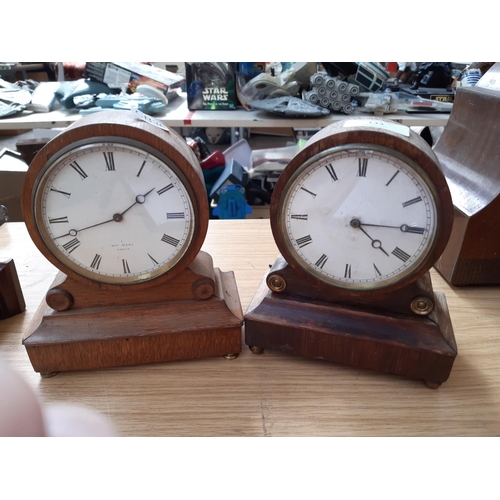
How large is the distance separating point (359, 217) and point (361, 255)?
0.08 meters

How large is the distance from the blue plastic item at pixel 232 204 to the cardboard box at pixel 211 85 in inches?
24.2

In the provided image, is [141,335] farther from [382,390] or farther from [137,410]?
[382,390]

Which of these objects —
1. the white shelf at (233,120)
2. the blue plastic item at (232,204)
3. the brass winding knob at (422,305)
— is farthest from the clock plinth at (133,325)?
the white shelf at (233,120)

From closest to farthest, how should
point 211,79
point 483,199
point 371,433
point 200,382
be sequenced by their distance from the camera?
point 371,433 < point 200,382 < point 483,199 < point 211,79

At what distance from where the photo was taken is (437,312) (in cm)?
91

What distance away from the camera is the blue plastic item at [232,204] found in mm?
1793

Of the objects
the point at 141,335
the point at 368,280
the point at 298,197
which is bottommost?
the point at 141,335

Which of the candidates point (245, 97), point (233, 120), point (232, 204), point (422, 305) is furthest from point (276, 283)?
point (245, 97)

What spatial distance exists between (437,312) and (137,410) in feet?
2.12

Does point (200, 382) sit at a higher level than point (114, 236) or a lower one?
lower

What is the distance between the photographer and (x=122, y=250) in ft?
2.87

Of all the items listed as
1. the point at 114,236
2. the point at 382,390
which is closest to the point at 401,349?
the point at 382,390

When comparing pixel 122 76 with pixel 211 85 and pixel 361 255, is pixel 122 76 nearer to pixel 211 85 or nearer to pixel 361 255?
pixel 211 85

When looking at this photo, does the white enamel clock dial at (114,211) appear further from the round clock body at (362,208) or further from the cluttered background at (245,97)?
the cluttered background at (245,97)
